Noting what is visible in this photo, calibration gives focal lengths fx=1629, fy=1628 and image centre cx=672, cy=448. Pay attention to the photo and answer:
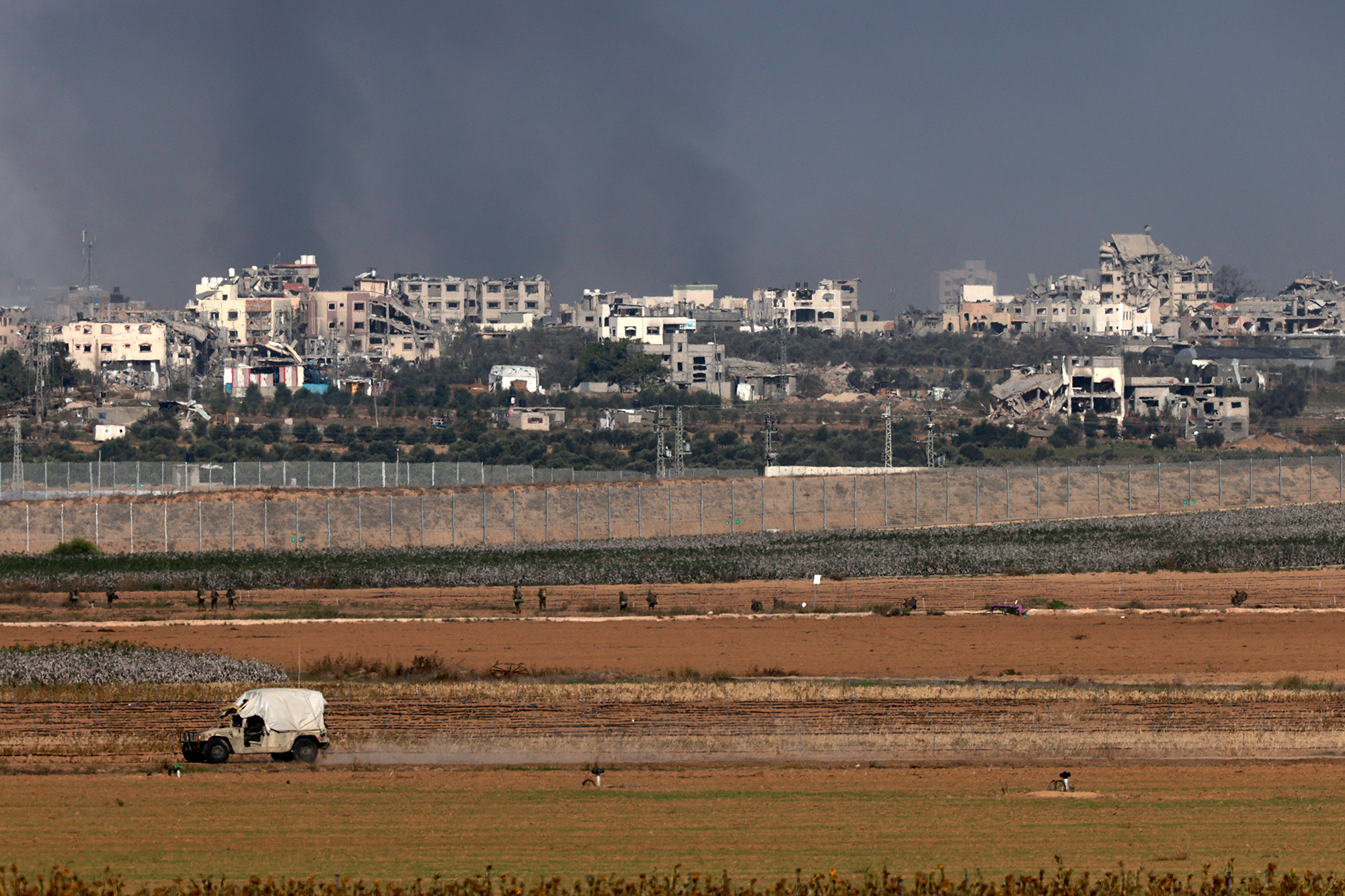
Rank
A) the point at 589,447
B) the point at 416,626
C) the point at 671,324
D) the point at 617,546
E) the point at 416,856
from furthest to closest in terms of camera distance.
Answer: the point at 671,324
the point at 589,447
the point at 617,546
the point at 416,626
the point at 416,856

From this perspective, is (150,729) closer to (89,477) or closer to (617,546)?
(617,546)

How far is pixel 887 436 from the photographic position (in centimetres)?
9719

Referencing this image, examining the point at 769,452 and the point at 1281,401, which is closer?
the point at 769,452

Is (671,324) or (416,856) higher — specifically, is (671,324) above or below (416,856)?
above

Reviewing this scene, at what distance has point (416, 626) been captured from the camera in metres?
46.8

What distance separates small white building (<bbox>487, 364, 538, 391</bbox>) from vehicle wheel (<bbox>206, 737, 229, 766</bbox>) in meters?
130

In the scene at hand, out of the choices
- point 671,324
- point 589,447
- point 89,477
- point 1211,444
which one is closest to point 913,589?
point 89,477

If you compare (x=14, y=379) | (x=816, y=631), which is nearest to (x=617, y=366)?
(x=14, y=379)

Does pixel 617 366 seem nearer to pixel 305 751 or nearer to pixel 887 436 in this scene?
pixel 887 436

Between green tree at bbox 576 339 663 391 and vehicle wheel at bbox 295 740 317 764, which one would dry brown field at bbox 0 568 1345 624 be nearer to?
vehicle wheel at bbox 295 740 317 764

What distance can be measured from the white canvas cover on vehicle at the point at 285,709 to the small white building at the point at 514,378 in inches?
5088

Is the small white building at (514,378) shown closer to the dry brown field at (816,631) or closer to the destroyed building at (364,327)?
the destroyed building at (364,327)

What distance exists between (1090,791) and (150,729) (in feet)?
55.8

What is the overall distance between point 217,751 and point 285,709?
4.37 feet
